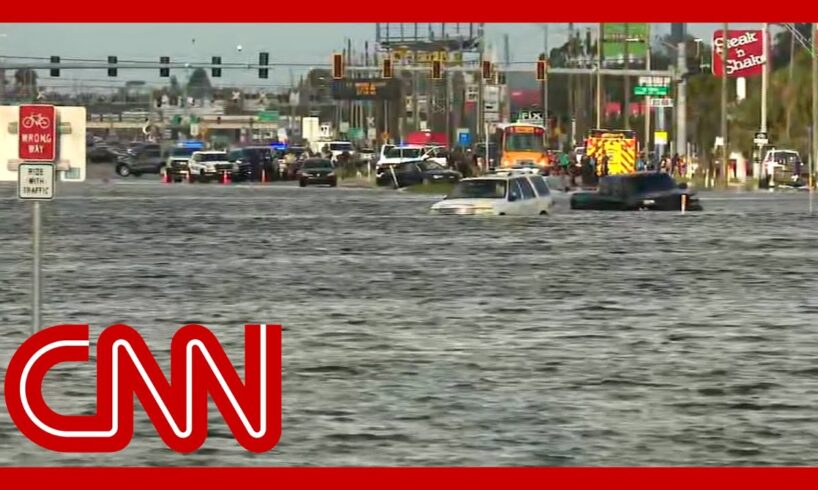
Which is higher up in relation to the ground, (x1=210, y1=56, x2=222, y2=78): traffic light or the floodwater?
(x1=210, y1=56, x2=222, y2=78): traffic light

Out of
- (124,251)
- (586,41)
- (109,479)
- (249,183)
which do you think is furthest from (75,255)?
(586,41)

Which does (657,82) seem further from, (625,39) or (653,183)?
(653,183)

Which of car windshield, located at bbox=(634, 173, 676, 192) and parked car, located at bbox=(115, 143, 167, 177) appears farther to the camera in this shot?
parked car, located at bbox=(115, 143, 167, 177)

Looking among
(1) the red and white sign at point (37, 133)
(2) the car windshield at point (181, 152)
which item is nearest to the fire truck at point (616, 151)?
(2) the car windshield at point (181, 152)

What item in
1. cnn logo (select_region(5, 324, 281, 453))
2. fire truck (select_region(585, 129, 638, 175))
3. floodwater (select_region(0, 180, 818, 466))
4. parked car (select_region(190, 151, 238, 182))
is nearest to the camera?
cnn logo (select_region(5, 324, 281, 453))

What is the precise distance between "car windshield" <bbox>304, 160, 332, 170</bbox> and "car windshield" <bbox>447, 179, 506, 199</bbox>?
3490 cm

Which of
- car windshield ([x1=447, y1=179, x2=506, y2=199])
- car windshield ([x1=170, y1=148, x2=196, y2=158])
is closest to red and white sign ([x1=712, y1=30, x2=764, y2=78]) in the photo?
car windshield ([x1=170, y1=148, x2=196, y2=158])

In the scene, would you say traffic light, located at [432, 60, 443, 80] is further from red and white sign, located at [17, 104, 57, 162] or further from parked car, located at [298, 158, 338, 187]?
red and white sign, located at [17, 104, 57, 162]

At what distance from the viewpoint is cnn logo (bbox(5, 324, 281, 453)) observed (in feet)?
52.9

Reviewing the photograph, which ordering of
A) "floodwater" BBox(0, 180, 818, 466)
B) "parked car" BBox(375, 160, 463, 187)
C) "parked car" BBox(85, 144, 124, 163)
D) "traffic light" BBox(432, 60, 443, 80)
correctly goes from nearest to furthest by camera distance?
"floodwater" BBox(0, 180, 818, 466) → "traffic light" BBox(432, 60, 443, 80) → "parked car" BBox(375, 160, 463, 187) → "parked car" BBox(85, 144, 124, 163)

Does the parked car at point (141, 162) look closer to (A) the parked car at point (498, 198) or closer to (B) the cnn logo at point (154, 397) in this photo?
(A) the parked car at point (498, 198)

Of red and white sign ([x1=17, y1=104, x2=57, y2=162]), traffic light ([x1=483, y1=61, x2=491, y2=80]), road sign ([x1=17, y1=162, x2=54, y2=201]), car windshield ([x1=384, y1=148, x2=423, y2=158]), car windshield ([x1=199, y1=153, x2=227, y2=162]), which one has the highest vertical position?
traffic light ([x1=483, y1=61, x2=491, y2=80])

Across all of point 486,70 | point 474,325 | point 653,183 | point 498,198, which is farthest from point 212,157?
point 474,325

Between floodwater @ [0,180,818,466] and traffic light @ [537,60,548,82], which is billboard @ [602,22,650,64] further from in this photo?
floodwater @ [0,180,818,466]
